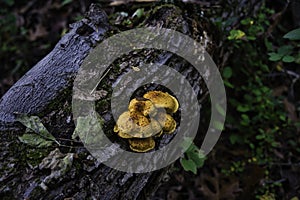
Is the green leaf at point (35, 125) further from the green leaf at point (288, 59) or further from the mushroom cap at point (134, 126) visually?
the green leaf at point (288, 59)

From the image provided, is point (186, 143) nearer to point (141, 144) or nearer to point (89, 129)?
point (141, 144)

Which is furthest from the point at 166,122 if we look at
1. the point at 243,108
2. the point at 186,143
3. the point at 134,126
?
the point at 243,108

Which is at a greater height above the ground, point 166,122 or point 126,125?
point 126,125

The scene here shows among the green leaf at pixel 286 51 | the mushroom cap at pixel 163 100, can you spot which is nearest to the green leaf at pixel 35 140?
the mushroom cap at pixel 163 100

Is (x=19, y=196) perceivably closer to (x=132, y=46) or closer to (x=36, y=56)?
(x=132, y=46)

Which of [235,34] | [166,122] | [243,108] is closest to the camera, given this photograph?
[166,122]

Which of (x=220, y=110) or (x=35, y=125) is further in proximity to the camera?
(x=220, y=110)

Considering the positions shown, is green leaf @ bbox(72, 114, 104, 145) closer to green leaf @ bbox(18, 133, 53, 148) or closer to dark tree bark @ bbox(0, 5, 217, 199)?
dark tree bark @ bbox(0, 5, 217, 199)
